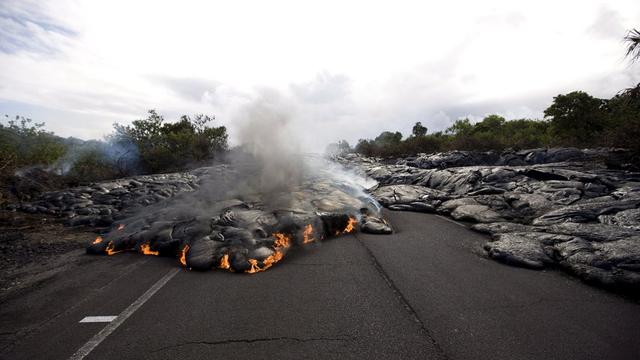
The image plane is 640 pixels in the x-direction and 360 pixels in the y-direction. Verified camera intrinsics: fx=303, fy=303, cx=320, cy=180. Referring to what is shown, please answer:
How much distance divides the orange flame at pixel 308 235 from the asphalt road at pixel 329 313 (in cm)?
119

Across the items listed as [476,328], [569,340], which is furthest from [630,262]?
[476,328]

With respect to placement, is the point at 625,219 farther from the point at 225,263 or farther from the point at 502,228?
the point at 225,263

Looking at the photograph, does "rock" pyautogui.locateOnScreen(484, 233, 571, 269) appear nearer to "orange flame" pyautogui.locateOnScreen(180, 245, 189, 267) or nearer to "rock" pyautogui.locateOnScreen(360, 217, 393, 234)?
"rock" pyautogui.locateOnScreen(360, 217, 393, 234)

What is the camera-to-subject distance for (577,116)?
105ft

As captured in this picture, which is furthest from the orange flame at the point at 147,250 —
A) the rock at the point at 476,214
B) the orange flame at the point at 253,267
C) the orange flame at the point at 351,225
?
the rock at the point at 476,214

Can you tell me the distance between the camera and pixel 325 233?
311 inches

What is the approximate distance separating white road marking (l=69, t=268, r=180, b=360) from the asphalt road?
36 mm

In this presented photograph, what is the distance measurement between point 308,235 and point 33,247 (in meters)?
6.55

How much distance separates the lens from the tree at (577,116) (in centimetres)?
3098

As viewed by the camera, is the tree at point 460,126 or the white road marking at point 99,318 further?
the tree at point 460,126

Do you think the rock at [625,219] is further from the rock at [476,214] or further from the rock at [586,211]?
the rock at [476,214]

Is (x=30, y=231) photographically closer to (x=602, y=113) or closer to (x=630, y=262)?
(x=630, y=262)

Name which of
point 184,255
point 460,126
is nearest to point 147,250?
Answer: point 184,255

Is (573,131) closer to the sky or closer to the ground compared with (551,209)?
closer to the sky
